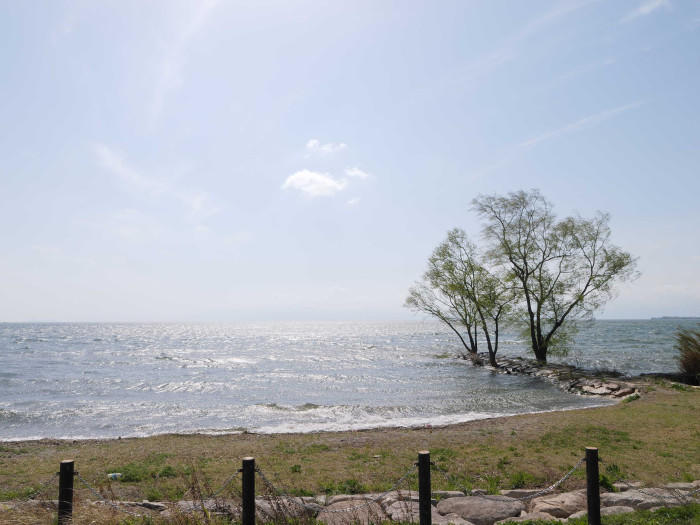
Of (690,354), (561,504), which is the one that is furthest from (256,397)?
(690,354)

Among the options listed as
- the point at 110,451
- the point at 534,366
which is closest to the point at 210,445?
the point at 110,451

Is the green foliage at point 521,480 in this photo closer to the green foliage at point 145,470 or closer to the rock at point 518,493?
the rock at point 518,493

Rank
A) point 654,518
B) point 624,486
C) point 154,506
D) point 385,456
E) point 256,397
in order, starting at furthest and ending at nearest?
point 256,397 → point 385,456 → point 624,486 → point 154,506 → point 654,518

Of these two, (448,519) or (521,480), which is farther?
(521,480)

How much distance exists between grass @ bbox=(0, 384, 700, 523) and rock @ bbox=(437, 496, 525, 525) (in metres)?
1.00

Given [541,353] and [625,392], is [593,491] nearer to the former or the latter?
[625,392]

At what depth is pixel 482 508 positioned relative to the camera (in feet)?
24.4

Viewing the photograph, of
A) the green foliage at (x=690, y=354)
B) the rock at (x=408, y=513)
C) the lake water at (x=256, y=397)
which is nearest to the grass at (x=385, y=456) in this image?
the rock at (x=408, y=513)

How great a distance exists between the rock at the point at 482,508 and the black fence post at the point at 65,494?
5.72 m

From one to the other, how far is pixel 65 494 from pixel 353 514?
14.1 feet

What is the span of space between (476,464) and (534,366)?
25133mm

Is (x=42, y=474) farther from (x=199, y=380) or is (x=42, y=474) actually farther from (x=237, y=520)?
(x=199, y=380)

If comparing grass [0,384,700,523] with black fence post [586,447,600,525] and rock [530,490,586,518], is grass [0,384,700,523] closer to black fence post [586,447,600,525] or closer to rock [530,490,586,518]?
rock [530,490,586,518]

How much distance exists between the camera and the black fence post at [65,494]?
6.43 metres
